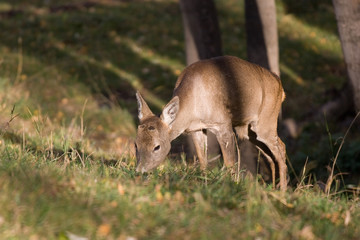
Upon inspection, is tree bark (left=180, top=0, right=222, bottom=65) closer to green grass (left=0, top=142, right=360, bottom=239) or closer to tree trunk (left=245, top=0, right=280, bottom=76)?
tree trunk (left=245, top=0, right=280, bottom=76)

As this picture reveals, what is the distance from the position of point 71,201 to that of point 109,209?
0.89 ft

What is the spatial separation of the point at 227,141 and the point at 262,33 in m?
3.27

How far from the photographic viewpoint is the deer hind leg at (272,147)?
23.0ft

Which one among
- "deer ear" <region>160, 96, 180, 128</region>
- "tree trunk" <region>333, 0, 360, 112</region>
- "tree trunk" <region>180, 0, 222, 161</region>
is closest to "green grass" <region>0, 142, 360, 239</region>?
"deer ear" <region>160, 96, 180, 128</region>

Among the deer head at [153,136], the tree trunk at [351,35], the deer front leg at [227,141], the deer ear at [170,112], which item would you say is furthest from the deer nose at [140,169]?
the tree trunk at [351,35]

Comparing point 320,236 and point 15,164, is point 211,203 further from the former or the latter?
point 15,164

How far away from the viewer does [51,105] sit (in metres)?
10.9

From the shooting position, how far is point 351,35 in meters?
7.00

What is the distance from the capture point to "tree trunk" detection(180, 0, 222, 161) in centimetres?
923

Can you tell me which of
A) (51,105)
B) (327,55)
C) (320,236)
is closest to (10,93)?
(51,105)

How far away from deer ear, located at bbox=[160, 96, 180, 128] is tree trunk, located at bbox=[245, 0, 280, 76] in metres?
3.35

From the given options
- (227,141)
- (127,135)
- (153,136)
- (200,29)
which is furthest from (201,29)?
(153,136)

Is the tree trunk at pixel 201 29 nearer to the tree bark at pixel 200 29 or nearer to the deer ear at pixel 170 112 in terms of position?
the tree bark at pixel 200 29

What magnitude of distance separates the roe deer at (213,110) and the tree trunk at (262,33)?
1.98 meters
